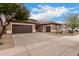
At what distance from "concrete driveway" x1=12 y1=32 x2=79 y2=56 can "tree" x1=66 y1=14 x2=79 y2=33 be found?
21cm

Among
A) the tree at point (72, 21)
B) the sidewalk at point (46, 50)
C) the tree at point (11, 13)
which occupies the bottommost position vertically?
the sidewalk at point (46, 50)

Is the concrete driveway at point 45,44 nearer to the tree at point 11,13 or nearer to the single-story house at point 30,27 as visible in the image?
the single-story house at point 30,27

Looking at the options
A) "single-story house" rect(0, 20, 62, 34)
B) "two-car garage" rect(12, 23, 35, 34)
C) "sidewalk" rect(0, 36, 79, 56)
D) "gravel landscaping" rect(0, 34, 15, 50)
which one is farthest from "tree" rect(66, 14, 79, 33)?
"gravel landscaping" rect(0, 34, 15, 50)

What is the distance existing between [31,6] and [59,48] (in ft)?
2.35

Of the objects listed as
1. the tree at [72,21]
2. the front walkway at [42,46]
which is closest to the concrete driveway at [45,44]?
the front walkway at [42,46]

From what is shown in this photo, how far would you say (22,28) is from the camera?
11.0 ft

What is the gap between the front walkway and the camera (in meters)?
3.25

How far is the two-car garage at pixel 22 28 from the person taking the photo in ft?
10.9

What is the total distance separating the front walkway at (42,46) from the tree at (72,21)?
0.19m

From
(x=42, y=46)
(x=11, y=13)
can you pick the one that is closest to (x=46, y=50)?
(x=42, y=46)

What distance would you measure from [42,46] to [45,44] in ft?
0.17

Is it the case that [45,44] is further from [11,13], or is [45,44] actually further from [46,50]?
[11,13]

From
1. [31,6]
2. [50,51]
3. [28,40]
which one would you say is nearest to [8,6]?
[31,6]

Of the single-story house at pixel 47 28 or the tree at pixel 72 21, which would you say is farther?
the single-story house at pixel 47 28
